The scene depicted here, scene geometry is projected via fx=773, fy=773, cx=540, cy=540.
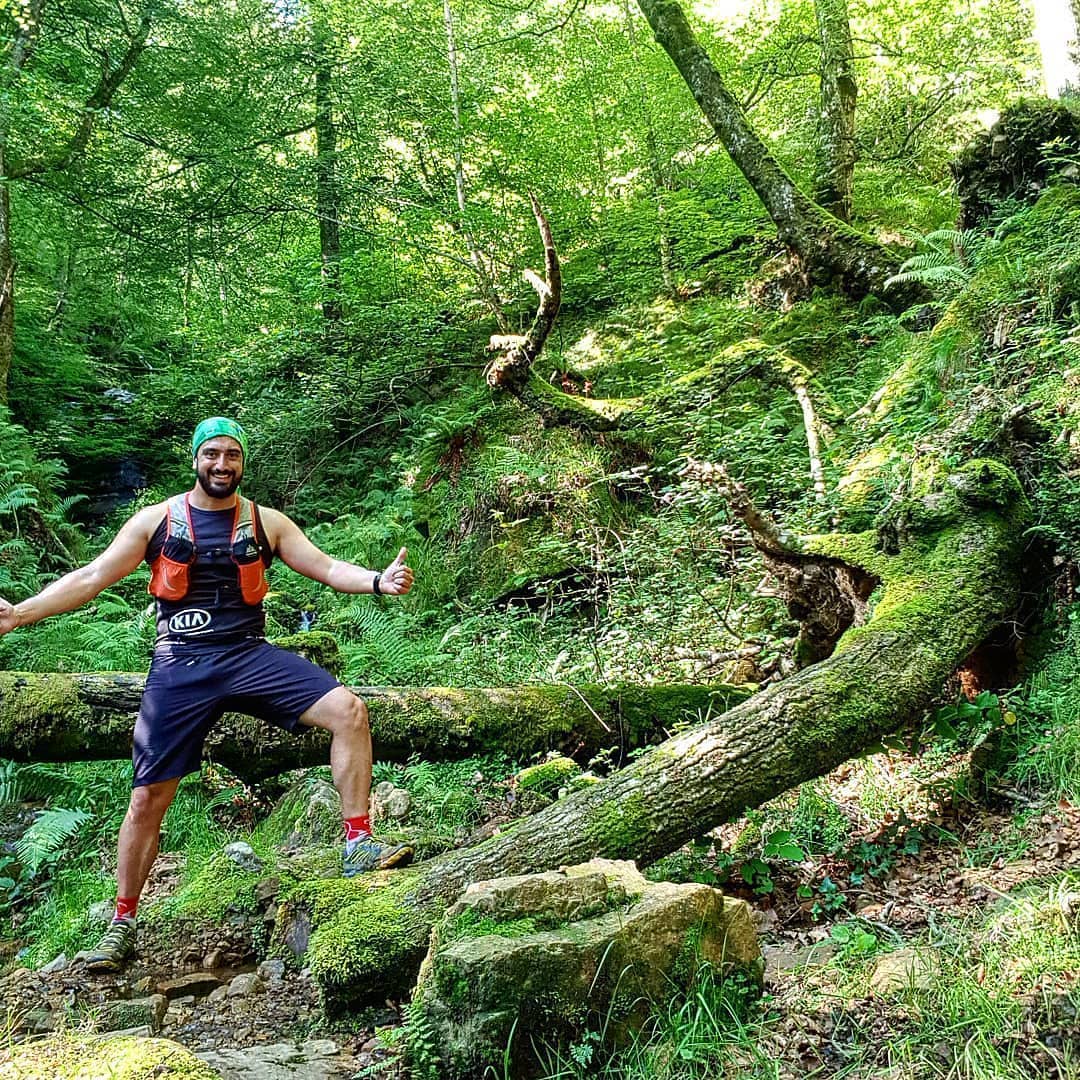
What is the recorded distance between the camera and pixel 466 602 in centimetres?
857

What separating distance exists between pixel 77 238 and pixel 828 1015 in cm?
1253

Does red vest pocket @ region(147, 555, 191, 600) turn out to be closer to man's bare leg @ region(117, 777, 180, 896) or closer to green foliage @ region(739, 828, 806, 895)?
man's bare leg @ region(117, 777, 180, 896)

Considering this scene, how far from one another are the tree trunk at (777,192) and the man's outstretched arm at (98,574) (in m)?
8.54

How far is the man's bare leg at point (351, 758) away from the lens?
3717 mm

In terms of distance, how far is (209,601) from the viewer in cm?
389

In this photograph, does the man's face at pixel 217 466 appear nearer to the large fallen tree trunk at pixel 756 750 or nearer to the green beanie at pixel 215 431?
the green beanie at pixel 215 431

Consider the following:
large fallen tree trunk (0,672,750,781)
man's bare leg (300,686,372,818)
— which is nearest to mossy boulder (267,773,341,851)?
large fallen tree trunk (0,672,750,781)

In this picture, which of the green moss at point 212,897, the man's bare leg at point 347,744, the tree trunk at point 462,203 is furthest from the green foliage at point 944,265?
the green moss at point 212,897

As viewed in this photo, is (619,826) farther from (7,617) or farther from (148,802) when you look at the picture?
(7,617)

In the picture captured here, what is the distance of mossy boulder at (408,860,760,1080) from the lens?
220 cm

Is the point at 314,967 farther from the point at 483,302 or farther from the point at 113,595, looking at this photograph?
the point at 483,302

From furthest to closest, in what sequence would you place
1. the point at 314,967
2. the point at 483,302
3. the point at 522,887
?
1. the point at 483,302
2. the point at 314,967
3. the point at 522,887

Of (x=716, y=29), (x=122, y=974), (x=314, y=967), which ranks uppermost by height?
(x=716, y=29)

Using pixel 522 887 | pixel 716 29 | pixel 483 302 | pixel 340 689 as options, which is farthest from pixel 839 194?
pixel 522 887
